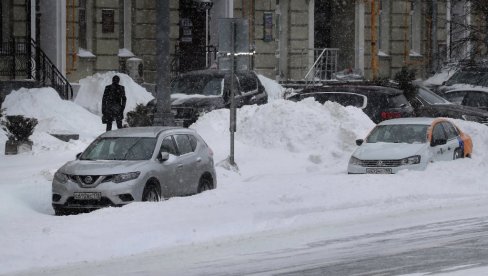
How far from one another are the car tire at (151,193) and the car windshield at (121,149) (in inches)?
20.9


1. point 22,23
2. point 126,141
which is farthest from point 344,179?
point 22,23

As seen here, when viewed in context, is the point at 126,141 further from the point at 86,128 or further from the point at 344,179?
the point at 86,128

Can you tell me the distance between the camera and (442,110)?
111ft

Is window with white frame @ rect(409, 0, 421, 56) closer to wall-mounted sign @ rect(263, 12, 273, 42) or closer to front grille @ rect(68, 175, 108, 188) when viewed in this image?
wall-mounted sign @ rect(263, 12, 273, 42)

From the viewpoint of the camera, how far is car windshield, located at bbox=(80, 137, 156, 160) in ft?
62.8

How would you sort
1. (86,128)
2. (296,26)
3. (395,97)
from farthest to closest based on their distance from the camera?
(296,26) < (395,97) < (86,128)

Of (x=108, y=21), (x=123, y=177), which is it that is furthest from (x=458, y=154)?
(x=108, y=21)

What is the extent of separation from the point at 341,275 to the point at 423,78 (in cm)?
3751

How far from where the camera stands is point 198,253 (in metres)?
14.6

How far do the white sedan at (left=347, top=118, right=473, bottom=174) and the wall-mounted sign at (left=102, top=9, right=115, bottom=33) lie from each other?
14.6m

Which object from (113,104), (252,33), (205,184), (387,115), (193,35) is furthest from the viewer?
(252,33)

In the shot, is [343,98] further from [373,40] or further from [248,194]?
[373,40]

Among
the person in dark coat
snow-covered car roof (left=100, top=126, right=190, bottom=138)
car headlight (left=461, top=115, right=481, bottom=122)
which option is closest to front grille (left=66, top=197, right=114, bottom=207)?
snow-covered car roof (left=100, top=126, right=190, bottom=138)

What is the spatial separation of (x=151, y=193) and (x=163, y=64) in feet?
15.3
